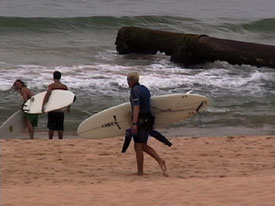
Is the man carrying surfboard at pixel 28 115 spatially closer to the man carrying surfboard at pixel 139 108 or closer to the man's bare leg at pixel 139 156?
the man's bare leg at pixel 139 156

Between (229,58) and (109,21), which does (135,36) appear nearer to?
(229,58)

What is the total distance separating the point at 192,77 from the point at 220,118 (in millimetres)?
4898

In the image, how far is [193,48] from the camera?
21.6 meters

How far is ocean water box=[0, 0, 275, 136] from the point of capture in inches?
635

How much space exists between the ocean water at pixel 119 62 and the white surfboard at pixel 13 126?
1.22m

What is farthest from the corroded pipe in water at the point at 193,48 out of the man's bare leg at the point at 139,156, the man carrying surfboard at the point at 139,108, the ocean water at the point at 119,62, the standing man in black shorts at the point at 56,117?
the man carrying surfboard at the point at 139,108

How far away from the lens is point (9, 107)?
16.1 metres

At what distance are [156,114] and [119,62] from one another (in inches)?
462

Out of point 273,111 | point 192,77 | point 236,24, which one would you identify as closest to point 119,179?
point 273,111

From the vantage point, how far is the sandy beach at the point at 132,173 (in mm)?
8500

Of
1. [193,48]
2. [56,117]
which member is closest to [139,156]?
[56,117]

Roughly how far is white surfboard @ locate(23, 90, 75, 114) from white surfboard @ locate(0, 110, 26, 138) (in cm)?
29

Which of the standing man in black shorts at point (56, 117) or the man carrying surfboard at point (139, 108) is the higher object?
the man carrying surfboard at point (139, 108)

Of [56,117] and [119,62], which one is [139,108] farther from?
[119,62]
